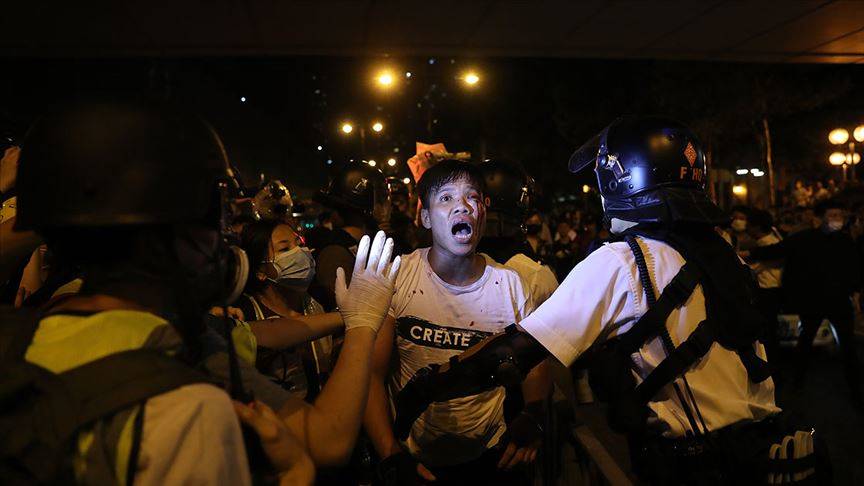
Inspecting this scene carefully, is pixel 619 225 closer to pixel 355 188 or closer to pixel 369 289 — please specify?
pixel 369 289

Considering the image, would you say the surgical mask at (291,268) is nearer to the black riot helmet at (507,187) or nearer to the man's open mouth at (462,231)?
the man's open mouth at (462,231)

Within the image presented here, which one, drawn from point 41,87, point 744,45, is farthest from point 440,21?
point 41,87

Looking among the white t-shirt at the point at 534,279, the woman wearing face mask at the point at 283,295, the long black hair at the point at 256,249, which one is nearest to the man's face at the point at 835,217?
the white t-shirt at the point at 534,279

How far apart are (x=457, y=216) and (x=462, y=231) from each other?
0.10 m

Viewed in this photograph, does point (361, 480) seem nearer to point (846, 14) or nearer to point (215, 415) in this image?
point (215, 415)

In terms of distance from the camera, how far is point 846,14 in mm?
7582

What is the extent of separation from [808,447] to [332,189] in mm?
4677

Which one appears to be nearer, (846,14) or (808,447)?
(808,447)

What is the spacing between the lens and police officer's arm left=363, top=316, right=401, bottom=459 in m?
2.60

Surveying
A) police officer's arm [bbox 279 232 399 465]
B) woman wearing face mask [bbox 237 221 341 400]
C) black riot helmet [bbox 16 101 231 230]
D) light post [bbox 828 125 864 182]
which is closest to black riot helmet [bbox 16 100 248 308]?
black riot helmet [bbox 16 101 231 230]

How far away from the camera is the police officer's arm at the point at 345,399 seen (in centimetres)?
Answer: 150

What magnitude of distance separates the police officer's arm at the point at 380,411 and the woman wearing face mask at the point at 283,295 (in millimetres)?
543

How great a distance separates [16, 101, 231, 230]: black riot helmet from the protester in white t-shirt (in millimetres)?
1686

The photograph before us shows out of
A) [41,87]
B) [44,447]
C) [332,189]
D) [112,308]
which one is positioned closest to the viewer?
[44,447]
